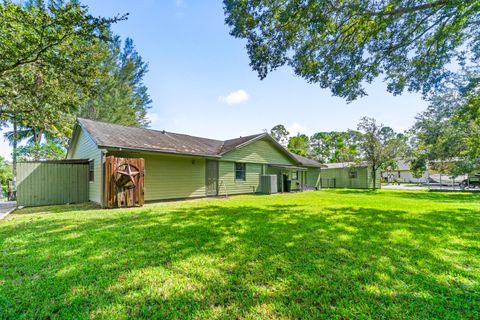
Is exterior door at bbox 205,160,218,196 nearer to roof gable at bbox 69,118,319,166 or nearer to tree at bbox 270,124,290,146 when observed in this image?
roof gable at bbox 69,118,319,166

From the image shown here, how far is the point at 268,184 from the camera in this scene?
14359 millimetres

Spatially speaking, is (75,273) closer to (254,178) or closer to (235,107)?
(254,178)

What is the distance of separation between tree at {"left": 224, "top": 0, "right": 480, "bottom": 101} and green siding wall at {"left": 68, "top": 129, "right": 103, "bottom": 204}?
7.65 meters

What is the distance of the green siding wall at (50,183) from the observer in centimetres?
882

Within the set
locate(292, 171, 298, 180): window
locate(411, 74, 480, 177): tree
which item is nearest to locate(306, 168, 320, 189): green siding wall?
locate(292, 171, 298, 180): window

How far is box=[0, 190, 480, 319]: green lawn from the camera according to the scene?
2.12 meters

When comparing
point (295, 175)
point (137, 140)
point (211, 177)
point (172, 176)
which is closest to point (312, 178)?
point (295, 175)

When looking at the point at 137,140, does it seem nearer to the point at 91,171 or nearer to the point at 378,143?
the point at 91,171

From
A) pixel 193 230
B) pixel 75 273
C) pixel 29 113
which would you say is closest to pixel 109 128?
pixel 29 113

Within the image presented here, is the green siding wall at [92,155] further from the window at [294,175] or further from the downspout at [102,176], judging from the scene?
the window at [294,175]

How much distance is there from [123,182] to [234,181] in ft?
22.1

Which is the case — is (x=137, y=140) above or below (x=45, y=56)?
below

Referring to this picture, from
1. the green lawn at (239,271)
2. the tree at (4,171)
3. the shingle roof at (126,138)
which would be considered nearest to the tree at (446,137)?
the green lawn at (239,271)

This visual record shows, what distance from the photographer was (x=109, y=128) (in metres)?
10.5
